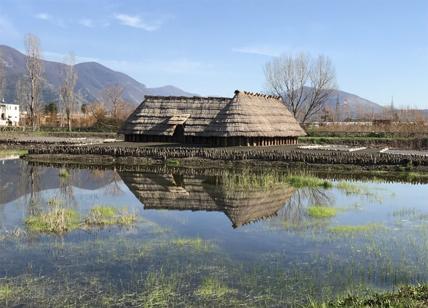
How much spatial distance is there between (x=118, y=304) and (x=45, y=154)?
24.7m

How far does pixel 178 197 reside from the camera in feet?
53.2

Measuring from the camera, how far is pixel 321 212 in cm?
1387

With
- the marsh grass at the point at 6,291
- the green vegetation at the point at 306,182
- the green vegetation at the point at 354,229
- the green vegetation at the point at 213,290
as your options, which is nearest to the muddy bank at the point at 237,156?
the green vegetation at the point at 306,182

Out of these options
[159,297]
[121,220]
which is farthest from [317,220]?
[159,297]

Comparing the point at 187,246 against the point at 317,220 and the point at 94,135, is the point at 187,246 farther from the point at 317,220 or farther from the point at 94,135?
the point at 94,135

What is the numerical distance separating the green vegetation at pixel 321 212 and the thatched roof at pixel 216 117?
16917 millimetres

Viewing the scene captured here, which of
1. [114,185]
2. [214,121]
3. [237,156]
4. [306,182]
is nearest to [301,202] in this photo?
[306,182]

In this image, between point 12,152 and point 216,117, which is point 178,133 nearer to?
point 216,117

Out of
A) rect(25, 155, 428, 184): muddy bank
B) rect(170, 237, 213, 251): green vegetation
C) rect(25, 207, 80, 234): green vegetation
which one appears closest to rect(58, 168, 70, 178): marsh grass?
rect(25, 155, 428, 184): muddy bank

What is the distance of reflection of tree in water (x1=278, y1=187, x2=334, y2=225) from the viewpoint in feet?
43.9

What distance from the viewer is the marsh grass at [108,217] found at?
39.9 feet

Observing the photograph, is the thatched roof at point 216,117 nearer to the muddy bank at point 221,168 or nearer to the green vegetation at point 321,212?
the muddy bank at point 221,168

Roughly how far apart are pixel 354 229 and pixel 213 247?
12.7ft

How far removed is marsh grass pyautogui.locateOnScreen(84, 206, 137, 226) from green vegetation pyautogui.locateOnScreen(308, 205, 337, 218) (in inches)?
200
